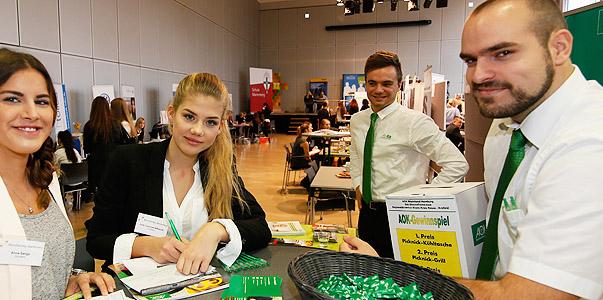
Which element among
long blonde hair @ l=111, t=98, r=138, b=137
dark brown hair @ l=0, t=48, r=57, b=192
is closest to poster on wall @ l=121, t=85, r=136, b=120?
long blonde hair @ l=111, t=98, r=138, b=137

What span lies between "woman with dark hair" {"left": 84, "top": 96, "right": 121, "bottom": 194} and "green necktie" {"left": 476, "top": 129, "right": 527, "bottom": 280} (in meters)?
4.36

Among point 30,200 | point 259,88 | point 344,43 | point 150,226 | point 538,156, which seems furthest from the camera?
point 344,43

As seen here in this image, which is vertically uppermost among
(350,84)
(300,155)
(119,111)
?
(350,84)

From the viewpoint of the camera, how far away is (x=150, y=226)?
145 centimetres

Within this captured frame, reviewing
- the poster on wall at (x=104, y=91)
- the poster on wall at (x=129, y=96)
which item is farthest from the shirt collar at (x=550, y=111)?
the poster on wall at (x=129, y=96)

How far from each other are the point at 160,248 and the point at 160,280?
0.18m

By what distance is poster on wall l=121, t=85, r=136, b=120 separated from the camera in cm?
774

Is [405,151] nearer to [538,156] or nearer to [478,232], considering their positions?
[478,232]

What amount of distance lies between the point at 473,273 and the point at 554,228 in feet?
1.33

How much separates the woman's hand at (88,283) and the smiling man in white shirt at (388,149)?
1.79 m

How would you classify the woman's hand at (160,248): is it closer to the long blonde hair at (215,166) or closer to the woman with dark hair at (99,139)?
the long blonde hair at (215,166)

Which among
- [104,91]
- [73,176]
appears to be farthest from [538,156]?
[104,91]

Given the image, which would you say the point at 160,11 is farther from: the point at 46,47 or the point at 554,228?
the point at 554,228

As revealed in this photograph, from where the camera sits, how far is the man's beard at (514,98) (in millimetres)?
996
